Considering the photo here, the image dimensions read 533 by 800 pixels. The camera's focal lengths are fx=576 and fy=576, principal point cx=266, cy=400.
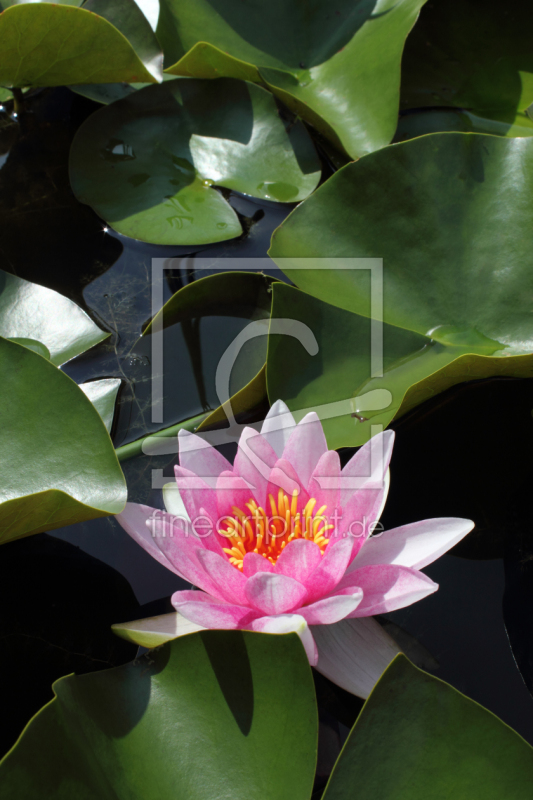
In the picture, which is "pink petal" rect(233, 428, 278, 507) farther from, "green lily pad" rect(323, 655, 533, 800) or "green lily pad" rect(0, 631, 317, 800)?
"green lily pad" rect(323, 655, 533, 800)

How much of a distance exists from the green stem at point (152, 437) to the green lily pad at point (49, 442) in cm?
30

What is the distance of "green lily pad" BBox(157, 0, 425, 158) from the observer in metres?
1.74

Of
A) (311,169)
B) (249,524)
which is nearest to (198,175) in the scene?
(311,169)

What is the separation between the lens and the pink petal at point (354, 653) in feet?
3.53

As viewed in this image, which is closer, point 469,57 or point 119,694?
point 119,694

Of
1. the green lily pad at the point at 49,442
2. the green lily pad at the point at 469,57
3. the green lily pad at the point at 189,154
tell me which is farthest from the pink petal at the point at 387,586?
the green lily pad at the point at 469,57

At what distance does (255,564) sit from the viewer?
99 cm

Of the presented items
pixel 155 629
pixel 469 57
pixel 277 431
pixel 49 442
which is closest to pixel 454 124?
pixel 469 57

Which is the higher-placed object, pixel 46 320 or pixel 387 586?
pixel 46 320

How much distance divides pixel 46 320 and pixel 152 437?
47 centimetres

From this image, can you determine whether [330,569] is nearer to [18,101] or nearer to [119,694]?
[119,694]

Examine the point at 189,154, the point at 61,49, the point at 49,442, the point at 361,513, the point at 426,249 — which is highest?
the point at 61,49

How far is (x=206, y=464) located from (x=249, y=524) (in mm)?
155

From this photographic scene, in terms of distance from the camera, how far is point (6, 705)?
3.63 ft
